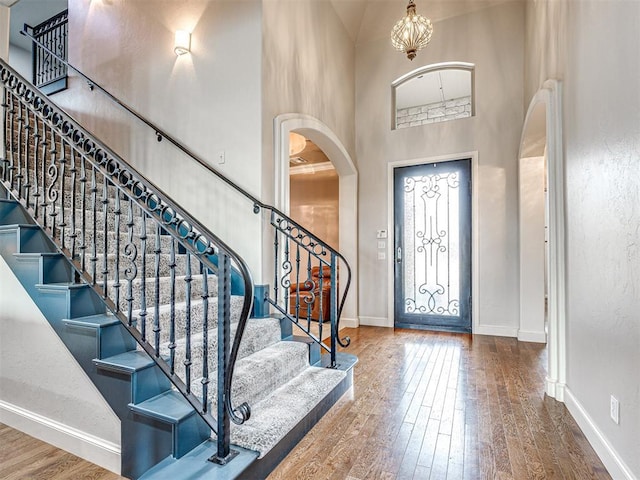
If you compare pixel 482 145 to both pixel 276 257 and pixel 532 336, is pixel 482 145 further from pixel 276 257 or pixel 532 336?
pixel 276 257

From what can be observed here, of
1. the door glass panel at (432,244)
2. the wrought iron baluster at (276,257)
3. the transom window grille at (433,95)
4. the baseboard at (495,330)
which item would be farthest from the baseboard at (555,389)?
the transom window grille at (433,95)

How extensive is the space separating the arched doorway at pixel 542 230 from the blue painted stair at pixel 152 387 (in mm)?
1761

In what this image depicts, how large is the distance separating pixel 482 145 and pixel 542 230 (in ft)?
4.31

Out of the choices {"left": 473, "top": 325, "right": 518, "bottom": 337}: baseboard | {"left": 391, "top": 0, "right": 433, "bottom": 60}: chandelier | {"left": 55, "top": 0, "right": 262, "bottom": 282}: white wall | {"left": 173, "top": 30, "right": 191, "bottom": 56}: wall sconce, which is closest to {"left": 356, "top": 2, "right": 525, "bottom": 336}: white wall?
{"left": 473, "top": 325, "right": 518, "bottom": 337}: baseboard

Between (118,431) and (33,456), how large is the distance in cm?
60

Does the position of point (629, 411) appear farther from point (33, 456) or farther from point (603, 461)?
point (33, 456)

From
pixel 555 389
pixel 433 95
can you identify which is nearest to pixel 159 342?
pixel 555 389

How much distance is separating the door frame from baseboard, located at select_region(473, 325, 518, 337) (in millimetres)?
42

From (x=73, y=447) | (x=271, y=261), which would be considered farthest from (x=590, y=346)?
(x=73, y=447)

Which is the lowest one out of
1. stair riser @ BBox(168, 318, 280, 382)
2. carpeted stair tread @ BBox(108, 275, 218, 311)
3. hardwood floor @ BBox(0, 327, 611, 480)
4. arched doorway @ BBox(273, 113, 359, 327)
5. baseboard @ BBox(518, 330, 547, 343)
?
hardwood floor @ BBox(0, 327, 611, 480)

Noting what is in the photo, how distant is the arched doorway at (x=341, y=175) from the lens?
3373 mm

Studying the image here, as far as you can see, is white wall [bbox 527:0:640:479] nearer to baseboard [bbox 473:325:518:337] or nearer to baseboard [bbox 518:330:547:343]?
baseboard [bbox 518:330:547:343]

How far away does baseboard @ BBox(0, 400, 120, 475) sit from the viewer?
1.89m

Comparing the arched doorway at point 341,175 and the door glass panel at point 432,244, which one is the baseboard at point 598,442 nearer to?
the door glass panel at point 432,244
